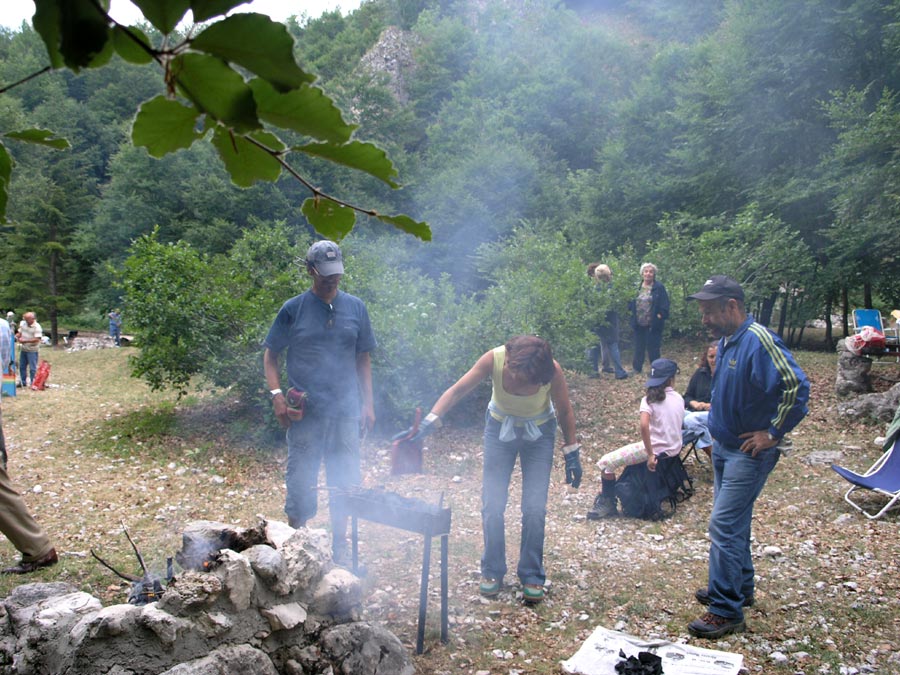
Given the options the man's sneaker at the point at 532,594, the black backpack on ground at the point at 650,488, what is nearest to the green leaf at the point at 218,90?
the man's sneaker at the point at 532,594

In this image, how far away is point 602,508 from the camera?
573 cm

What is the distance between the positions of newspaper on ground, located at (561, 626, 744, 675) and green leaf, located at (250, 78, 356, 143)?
10.0 ft

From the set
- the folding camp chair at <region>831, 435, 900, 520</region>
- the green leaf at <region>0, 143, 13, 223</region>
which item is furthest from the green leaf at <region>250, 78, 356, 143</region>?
the folding camp chair at <region>831, 435, 900, 520</region>

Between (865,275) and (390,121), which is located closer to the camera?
(865,275)

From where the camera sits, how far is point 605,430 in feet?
26.7

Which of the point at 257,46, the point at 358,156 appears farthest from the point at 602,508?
the point at 257,46

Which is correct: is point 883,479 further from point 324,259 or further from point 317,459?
point 324,259

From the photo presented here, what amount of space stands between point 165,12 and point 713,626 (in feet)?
12.4

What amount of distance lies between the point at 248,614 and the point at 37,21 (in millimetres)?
2620

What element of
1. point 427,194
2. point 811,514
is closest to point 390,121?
point 427,194

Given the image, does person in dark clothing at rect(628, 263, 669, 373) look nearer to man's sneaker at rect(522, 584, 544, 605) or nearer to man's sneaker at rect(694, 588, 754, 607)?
man's sneaker at rect(694, 588, 754, 607)

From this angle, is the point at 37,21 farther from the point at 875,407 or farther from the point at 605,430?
the point at 875,407

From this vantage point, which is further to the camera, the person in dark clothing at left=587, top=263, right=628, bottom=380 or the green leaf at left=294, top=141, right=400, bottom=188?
the person in dark clothing at left=587, top=263, right=628, bottom=380

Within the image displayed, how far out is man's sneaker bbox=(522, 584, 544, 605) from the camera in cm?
399
